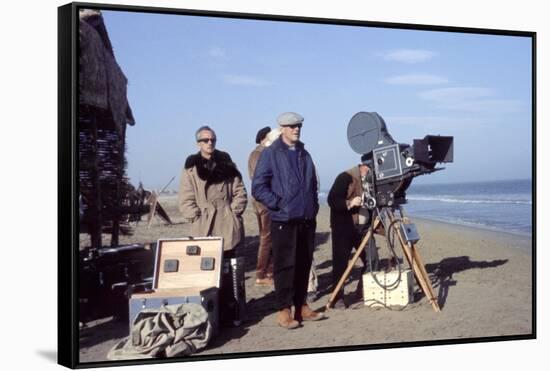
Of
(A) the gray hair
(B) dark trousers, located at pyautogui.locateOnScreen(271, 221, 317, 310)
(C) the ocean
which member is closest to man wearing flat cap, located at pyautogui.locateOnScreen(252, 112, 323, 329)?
(B) dark trousers, located at pyautogui.locateOnScreen(271, 221, 317, 310)

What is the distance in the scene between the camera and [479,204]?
401 inches

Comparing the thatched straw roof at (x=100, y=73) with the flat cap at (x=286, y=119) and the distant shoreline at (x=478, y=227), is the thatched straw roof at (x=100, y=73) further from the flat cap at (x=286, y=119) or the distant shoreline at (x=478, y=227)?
the distant shoreline at (x=478, y=227)

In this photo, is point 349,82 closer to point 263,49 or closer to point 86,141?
point 263,49

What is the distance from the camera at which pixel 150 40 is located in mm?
8758

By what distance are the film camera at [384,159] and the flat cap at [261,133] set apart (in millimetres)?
727

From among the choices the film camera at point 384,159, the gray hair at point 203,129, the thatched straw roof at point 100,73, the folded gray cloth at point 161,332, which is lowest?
the folded gray cloth at point 161,332

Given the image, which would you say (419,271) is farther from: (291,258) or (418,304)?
(291,258)

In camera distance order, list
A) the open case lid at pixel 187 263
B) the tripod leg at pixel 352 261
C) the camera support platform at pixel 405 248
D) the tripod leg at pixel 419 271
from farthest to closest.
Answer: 1. the tripod leg at pixel 419 271
2. the camera support platform at pixel 405 248
3. the tripod leg at pixel 352 261
4. the open case lid at pixel 187 263

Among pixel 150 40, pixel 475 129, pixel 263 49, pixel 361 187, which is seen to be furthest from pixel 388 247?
pixel 150 40

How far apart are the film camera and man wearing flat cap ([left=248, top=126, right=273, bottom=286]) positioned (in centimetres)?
79

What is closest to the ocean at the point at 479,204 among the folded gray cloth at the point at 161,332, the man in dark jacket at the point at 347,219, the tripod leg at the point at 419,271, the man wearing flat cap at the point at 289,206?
the tripod leg at the point at 419,271

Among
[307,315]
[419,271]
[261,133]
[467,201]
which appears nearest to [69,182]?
[261,133]

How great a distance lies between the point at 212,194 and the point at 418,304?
6.44 feet

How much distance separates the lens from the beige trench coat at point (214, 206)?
8.95 metres
